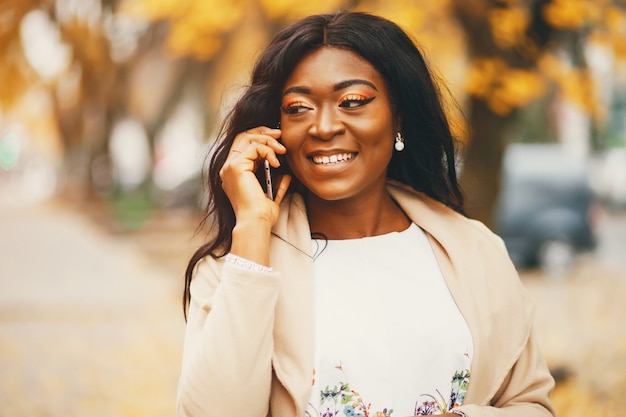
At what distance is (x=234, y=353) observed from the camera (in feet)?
6.54

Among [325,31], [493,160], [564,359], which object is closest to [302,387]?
[325,31]

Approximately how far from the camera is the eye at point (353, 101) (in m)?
2.23

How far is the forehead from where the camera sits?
2244 mm

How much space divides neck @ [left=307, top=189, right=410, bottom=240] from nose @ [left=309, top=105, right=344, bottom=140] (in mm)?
282

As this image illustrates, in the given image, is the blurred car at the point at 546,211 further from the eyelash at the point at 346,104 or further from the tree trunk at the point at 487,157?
the eyelash at the point at 346,104

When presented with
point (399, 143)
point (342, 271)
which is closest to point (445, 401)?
point (342, 271)

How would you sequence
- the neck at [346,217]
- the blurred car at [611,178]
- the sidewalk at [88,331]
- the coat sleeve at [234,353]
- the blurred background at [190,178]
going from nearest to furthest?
the coat sleeve at [234,353]
the neck at [346,217]
the blurred background at [190,178]
the sidewalk at [88,331]
the blurred car at [611,178]

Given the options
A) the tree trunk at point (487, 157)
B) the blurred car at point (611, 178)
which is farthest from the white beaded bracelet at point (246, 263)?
the blurred car at point (611, 178)

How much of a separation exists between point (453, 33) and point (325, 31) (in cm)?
774

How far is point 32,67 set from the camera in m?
15.3

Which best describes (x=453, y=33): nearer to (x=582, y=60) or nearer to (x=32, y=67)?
(x=582, y=60)

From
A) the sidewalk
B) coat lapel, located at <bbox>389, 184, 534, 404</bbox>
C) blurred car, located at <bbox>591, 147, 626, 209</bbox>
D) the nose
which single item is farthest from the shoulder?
blurred car, located at <bbox>591, 147, 626, 209</bbox>

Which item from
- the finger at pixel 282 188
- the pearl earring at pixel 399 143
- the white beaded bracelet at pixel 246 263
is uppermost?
the pearl earring at pixel 399 143

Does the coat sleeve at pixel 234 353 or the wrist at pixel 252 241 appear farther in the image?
the wrist at pixel 252 241
